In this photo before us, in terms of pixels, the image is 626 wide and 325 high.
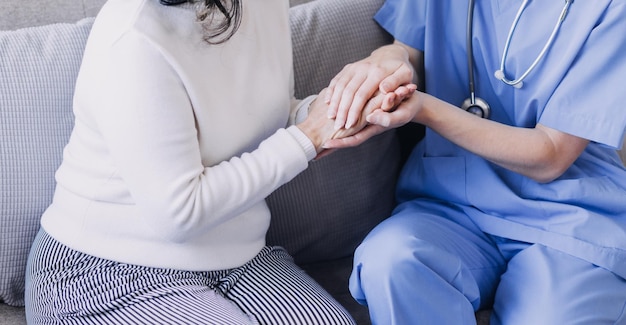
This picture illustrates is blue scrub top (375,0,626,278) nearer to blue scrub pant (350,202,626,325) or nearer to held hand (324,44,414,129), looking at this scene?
blue scrub pant (350,202,626,325)

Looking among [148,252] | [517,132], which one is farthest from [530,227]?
[148,252]

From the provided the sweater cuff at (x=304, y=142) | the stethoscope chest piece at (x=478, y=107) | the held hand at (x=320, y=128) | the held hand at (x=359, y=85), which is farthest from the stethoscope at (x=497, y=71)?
the sweater cuff at (x=304, y=142)

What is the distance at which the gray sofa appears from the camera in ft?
4.25

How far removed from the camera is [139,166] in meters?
1.04

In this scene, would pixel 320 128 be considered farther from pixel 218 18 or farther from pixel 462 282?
pixel 462 282

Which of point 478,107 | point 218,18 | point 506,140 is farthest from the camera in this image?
point 478,107

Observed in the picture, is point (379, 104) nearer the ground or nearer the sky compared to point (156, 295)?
nearer the sky

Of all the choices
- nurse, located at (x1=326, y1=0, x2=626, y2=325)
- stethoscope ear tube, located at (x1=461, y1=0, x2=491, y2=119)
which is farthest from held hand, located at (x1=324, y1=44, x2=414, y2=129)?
stethoscope ear tube, located at (x1=461, y1=0, x2=491, y2=119)

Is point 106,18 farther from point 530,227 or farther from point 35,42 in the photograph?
point 530,227

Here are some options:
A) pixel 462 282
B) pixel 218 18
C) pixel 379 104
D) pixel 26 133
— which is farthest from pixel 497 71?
pixel 26 133

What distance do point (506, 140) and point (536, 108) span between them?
3.8 inches

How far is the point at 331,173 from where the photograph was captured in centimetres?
148

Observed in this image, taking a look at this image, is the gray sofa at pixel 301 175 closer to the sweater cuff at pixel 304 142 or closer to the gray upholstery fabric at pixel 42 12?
the gray upholstery fabric at pixel 42 12

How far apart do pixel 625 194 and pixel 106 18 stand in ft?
2.96
